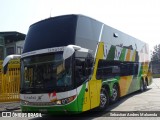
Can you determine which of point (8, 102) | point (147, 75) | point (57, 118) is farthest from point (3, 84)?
point (147, 75)

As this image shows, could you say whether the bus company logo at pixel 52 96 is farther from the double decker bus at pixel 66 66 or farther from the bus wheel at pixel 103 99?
the bus wheel at pixel 103 99

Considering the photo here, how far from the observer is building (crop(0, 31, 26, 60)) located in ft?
104

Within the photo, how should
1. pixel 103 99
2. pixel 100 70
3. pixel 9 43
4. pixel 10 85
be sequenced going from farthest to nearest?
pixel 9 43 < pixel 10 85 < pixel 103 99 < pixel 100 70

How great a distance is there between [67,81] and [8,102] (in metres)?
7.92

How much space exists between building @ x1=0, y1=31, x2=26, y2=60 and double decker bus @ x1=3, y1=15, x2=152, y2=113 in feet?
69.0

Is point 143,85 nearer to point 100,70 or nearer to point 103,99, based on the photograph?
point 103,99

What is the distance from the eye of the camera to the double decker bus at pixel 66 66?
9.21m

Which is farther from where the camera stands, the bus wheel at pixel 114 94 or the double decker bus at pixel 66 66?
the bus wheel at pixel 114 94

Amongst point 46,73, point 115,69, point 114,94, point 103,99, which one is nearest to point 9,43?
point 115,69

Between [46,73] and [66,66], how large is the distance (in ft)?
2.53

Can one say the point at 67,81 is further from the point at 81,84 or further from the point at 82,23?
the point at 82,23

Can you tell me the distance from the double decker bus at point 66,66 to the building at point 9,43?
69.0ft

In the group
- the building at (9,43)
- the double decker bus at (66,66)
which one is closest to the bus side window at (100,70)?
the double decker bus at (66,66)

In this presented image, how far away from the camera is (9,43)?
106 ft
